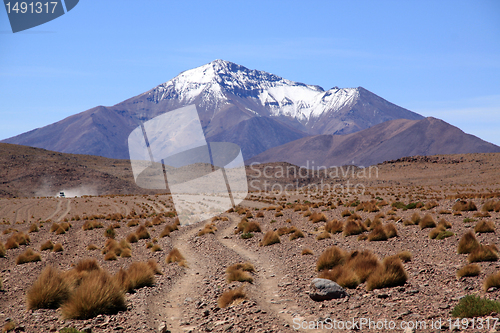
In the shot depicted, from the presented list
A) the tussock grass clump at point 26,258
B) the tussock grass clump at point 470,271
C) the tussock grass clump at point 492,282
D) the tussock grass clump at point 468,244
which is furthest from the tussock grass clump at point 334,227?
the tussock grass clump at point 26,258

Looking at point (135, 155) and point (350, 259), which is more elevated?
point (135, 155)

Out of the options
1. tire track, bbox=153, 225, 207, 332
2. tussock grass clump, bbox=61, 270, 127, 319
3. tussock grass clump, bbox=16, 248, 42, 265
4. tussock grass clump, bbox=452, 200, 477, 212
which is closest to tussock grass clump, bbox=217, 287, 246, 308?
tire track, bbox=153, 225, 207, 332

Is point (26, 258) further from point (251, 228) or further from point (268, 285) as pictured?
point (251, 228)

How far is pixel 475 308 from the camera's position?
562 cm

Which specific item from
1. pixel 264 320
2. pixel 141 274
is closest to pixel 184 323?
pixel 264 320

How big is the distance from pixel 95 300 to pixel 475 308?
288 inches

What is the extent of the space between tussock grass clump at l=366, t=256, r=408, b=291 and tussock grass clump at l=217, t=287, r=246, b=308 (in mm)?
2992

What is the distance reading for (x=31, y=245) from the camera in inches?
697

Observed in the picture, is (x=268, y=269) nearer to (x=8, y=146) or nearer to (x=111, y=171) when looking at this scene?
(x=111, y=171)

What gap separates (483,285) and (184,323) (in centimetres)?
624

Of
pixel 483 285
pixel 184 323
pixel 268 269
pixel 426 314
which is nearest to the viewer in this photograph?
pixel 426 314

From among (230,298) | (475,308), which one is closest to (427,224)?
(475,308)

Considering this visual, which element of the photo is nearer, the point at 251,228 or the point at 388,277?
the point at 388,277

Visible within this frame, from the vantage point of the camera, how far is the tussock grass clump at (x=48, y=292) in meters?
7.54
